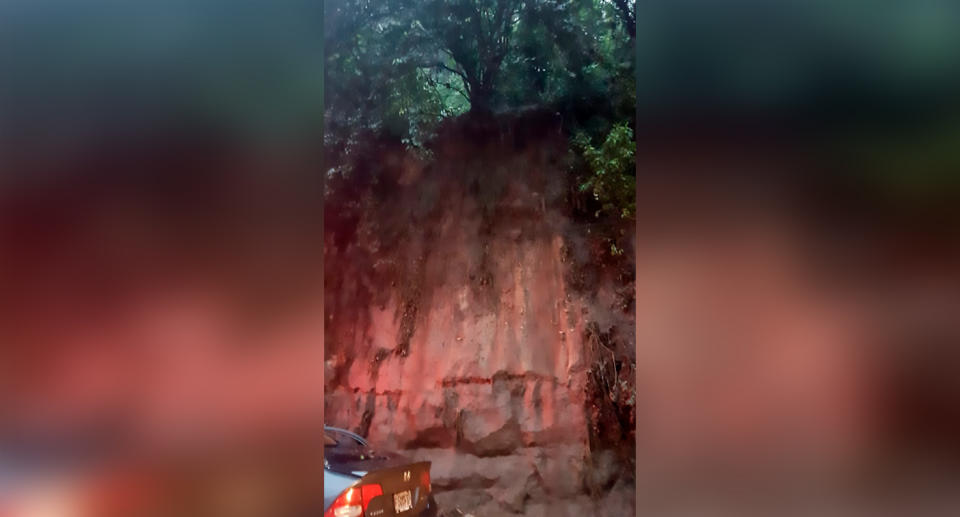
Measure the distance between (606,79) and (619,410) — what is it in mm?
1377

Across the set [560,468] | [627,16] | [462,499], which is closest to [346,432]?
[462,499]

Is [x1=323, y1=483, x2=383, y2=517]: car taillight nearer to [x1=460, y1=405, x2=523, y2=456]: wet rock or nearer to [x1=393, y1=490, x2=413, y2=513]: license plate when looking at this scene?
[x1=393, y1=490, x2=413, y2=513]: license plate

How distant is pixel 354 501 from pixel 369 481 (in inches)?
3.6

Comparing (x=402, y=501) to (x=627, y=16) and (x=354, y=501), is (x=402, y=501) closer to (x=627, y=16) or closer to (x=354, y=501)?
(x=354, y=501)

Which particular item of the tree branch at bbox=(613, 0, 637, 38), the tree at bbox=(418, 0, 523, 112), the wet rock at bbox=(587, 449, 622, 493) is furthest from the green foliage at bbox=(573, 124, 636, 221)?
the wet rock at bbox=(587, 449, 622, 493)

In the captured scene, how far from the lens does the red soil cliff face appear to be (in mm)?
2826

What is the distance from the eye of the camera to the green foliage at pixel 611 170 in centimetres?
284

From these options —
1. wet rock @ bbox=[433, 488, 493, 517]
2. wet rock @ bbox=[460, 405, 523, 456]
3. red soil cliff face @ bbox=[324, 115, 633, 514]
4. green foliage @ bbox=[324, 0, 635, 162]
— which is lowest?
wet rock @ bbox=[433, 488, 493, 517]

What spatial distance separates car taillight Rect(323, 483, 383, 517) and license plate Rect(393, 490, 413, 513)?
0.26 feet

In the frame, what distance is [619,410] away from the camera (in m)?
2.84

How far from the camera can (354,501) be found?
8.80ft

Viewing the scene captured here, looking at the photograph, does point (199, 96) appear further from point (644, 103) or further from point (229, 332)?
point (644, 103)

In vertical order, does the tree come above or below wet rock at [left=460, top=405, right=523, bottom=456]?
above

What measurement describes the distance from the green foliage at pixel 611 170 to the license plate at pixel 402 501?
131 cm
